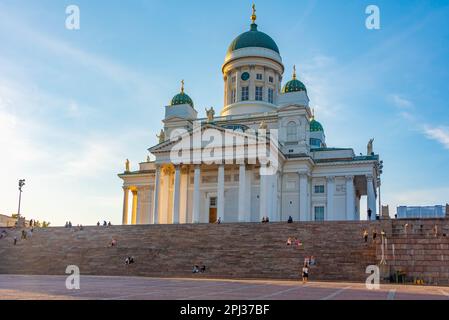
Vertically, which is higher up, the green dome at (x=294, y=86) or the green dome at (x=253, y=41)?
the green dome at (x=253, y=41)

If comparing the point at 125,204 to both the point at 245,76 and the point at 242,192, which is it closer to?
the point at 242,192

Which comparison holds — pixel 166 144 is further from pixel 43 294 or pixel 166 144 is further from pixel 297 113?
pixel 43 294

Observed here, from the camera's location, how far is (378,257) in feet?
106

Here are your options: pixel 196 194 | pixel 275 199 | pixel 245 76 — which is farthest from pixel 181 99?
pixel 275 199

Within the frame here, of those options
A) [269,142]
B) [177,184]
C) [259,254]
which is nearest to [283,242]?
[259,254]

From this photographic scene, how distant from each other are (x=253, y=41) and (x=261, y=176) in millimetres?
22282

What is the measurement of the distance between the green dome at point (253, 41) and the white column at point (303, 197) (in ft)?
65.0

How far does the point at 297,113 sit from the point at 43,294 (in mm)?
42895

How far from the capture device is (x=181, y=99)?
2606 inches

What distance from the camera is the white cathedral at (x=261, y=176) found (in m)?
52.8

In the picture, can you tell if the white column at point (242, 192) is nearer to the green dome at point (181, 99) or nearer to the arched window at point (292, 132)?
the arched window at point (292, 132)

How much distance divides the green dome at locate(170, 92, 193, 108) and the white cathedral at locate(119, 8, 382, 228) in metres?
2.73

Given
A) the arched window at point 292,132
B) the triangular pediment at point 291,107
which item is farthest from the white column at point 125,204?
the triangular pediment at point 291,107
